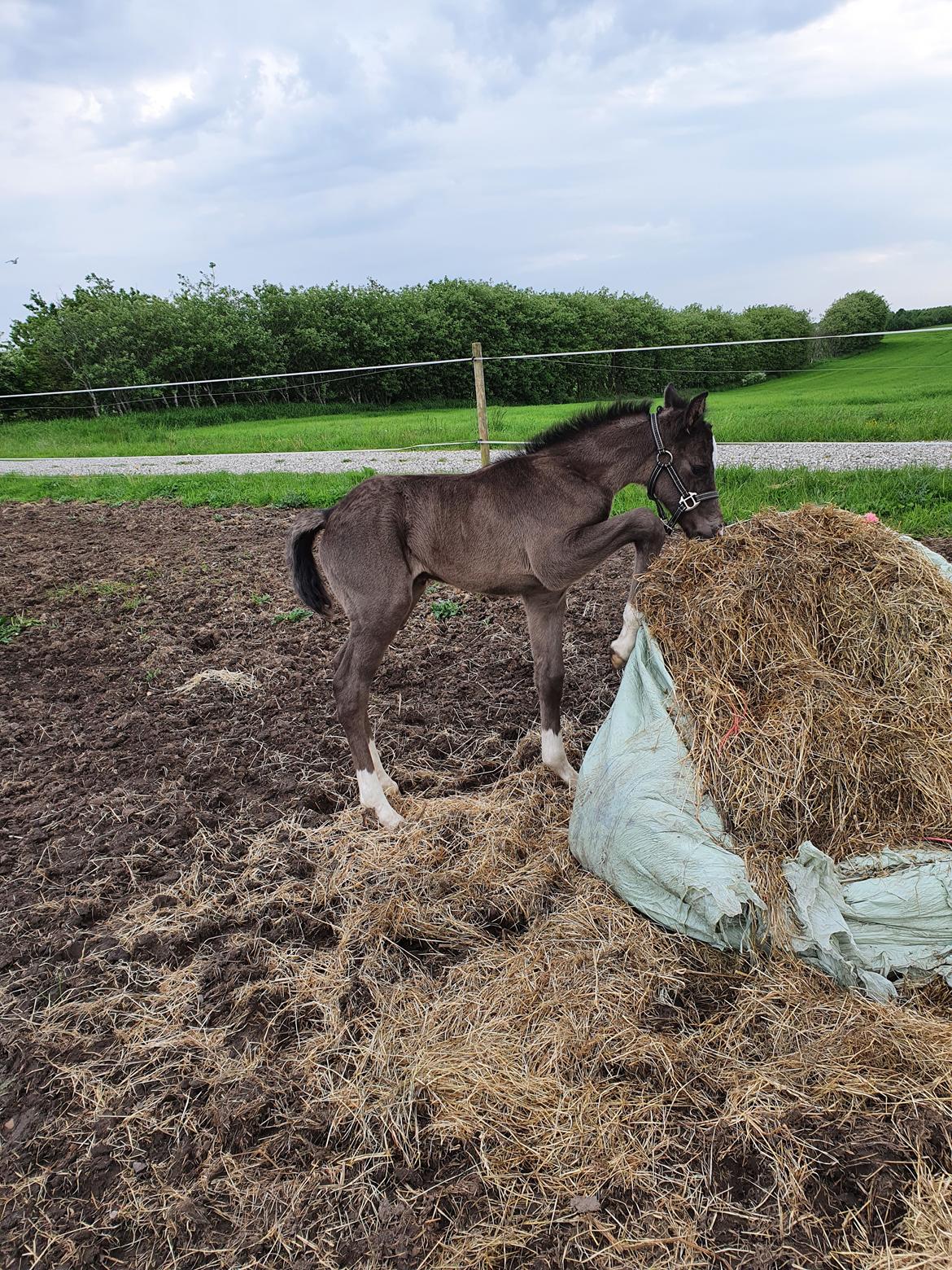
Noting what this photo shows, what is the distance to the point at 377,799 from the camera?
4.09 meters

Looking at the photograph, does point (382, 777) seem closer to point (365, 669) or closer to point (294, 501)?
point (365, 669)

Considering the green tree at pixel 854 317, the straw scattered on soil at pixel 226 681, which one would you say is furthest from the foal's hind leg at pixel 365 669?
the green tree at pixel 854 317

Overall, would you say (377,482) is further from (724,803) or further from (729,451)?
(729,451)

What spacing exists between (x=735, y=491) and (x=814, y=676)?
6088 millimetres

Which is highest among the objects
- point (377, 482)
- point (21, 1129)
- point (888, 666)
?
point (377, 482)

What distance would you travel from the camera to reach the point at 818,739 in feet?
10.4

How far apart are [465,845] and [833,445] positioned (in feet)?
40.6

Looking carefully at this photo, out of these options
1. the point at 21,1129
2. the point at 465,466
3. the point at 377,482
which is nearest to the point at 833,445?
the point at 465,466

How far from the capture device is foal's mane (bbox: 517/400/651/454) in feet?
14.4

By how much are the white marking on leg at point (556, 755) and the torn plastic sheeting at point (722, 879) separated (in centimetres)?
82

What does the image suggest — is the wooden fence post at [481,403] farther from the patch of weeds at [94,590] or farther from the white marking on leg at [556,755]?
the white marking on leg at [556,755]

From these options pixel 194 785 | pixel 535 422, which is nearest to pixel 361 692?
pixel 194 785

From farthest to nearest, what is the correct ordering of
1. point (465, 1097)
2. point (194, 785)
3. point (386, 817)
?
1. point (194, 785)
2. point (386, 817)
3. point (465, 1097)

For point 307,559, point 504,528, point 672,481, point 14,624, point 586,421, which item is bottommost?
point 14,624
